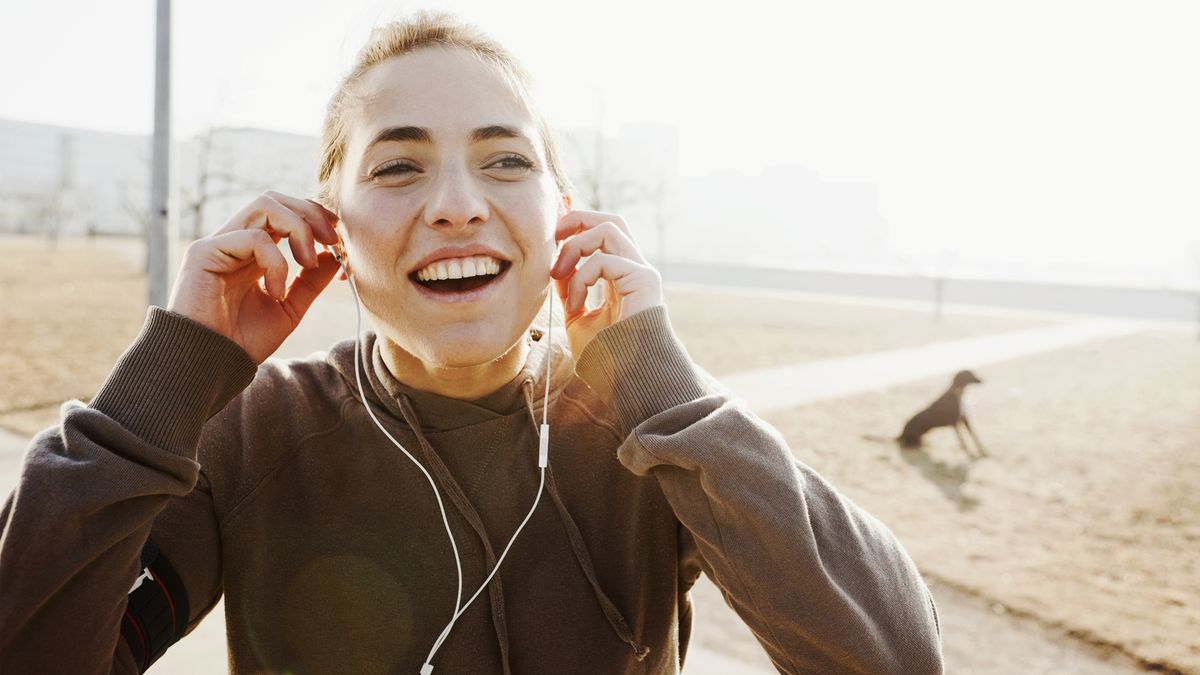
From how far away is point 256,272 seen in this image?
181cm

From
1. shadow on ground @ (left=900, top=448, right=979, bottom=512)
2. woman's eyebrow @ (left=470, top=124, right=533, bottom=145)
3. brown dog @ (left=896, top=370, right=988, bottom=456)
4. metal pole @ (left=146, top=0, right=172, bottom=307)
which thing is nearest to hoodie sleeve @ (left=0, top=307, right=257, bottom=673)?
woman's eyebrow @ (left=470, top=124, right=533, bottom=145)

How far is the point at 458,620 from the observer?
64.2 inches

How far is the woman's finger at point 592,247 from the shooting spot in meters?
1.83

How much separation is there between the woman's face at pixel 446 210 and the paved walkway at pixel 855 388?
7.83 ft

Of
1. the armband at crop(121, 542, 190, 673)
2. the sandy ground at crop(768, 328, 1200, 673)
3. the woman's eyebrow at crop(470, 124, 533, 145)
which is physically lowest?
the sandy ground at crop(768, 328, 1200, 673)

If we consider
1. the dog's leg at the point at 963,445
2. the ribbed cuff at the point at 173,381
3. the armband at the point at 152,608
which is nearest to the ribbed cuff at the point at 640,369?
the ribbed cuff at the point at 173,381

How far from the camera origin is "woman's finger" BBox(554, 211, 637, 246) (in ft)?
6.18

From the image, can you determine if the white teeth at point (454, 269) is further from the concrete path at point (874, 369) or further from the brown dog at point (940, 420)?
the concrete path at point (874, 369)

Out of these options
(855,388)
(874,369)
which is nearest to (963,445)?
(855,388)

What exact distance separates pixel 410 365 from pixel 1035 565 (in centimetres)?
437

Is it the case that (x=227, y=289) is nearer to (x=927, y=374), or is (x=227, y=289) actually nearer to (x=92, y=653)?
(x=92, y=653)

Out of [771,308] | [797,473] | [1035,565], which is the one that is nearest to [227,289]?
[797,473]

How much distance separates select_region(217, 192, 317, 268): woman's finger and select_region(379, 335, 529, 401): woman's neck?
25 cm

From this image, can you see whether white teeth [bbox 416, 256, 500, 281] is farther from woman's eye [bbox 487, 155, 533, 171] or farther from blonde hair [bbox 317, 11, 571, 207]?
blonde hair [bbox 317, 11, 571, 207]
